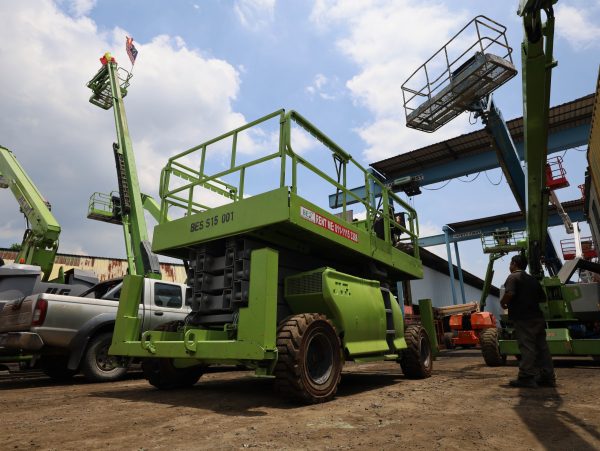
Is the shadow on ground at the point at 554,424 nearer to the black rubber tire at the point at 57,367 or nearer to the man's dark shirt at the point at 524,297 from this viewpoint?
the man's dark shirt at the point at 524,297

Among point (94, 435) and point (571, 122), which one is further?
point (571, 122)

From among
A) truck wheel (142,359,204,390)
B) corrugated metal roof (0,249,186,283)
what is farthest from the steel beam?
truck wheel (142,359,204,390)

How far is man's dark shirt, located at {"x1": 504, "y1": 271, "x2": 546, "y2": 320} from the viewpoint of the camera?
224 inches

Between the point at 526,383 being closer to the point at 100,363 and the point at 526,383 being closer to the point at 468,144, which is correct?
the point at 100,363

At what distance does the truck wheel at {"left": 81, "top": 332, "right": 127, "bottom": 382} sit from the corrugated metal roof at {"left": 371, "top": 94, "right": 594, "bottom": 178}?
38.6 feet

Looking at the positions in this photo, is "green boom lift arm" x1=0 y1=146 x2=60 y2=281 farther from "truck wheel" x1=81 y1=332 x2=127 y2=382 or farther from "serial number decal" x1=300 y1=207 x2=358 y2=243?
"serial number decal" x1=300 y1=207 x2=358 y2=243

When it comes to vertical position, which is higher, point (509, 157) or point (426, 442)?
point (509, 157)

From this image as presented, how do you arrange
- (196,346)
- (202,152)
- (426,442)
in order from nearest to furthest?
(426,442) → (196,346) → (202,152)

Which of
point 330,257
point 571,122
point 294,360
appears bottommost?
point 294,360

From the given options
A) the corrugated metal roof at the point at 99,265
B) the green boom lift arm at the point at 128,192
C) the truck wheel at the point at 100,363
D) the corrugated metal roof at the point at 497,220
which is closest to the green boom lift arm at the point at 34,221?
the green boom lift arm at the point at 128,192

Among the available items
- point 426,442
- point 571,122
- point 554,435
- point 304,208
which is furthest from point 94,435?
point 571,122

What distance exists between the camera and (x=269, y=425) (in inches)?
132

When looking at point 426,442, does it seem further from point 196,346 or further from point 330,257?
point 330,257

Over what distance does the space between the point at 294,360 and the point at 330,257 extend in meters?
2.32
